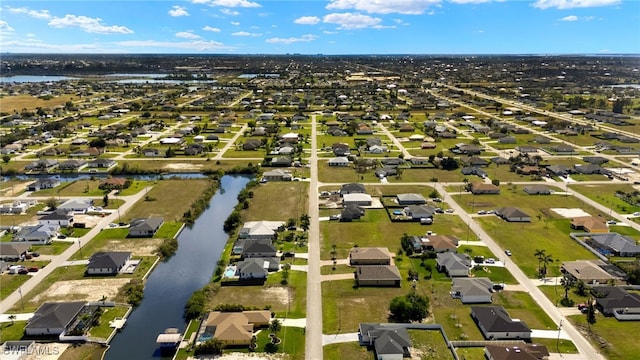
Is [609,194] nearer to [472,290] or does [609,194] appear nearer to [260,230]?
[472,290]

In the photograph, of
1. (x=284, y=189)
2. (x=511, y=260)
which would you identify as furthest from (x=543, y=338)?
(x=284, y=189)

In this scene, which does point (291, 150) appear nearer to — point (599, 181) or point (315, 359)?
point (599, 181)

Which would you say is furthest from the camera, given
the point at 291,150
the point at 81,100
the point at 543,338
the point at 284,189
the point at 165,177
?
the point at 81,100

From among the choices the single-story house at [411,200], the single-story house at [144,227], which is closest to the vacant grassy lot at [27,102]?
the single-story house at [144,227]

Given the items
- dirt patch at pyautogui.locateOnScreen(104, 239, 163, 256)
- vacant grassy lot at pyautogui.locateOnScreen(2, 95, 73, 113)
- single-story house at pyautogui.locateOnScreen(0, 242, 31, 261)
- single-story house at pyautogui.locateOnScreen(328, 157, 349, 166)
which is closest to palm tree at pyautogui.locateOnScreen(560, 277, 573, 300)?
dirt patch at pyautogui.locateOnScreen(104, 239, 163, 256)

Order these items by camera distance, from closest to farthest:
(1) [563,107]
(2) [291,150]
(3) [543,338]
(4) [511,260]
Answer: (3) [543,338], (4) [511,260], (2) [291,150], (1) [563,107]

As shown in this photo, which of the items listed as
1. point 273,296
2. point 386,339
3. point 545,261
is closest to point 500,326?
point 386,339
